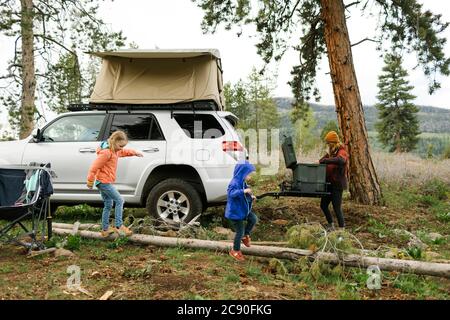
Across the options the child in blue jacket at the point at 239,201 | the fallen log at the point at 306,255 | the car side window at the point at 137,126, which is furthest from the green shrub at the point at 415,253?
the car side window at the point at 137,126

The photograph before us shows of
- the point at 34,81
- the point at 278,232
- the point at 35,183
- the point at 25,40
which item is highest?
the point at 25,40

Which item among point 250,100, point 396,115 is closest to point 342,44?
point 250,100

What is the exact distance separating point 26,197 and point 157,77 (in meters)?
3.09

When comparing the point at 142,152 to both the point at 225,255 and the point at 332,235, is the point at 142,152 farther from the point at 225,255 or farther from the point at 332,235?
the point at 332,235

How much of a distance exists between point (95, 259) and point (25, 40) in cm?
1052

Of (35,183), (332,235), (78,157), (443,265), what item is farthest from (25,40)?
(443,265)

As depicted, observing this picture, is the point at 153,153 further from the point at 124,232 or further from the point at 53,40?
Result: the point at 53,40

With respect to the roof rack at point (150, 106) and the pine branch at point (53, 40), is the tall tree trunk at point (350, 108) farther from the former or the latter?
the pine branch at point (53, 40)

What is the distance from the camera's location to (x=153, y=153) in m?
6.73

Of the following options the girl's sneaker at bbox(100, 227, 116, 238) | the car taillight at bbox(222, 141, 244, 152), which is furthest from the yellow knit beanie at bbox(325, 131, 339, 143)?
the girl's sneaker at bbox(100, 227, 116, 238)

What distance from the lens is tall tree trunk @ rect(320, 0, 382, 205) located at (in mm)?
9352

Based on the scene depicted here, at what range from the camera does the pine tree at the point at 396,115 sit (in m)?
61.4
